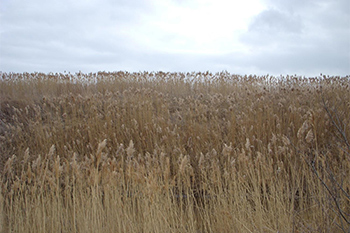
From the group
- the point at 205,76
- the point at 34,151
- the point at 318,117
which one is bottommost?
the point at 34,151

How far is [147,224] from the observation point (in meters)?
3.63

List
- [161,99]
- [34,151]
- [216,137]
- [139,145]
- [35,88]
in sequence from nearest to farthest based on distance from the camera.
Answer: [216,137] < [139,145] < [34,151] < [161,99] < [35,88]

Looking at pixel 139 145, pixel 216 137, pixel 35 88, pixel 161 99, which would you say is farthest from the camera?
pixel 35 88

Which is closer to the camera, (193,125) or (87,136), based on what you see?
(193,125)

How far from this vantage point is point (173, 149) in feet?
19.6

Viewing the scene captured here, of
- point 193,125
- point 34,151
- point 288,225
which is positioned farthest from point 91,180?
point 34,151

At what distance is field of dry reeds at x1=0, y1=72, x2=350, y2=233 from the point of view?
3.87m

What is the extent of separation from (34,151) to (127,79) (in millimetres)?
5229

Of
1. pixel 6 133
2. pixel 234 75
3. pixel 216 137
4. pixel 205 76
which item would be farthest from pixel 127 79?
pixel 216 137

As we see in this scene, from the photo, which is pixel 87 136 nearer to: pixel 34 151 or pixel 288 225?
pixel 34 151

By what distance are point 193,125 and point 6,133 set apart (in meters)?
4.44

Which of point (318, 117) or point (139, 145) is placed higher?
point (318, 117)

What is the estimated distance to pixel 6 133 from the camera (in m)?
7.39

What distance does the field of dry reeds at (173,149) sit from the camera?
3871 mm
